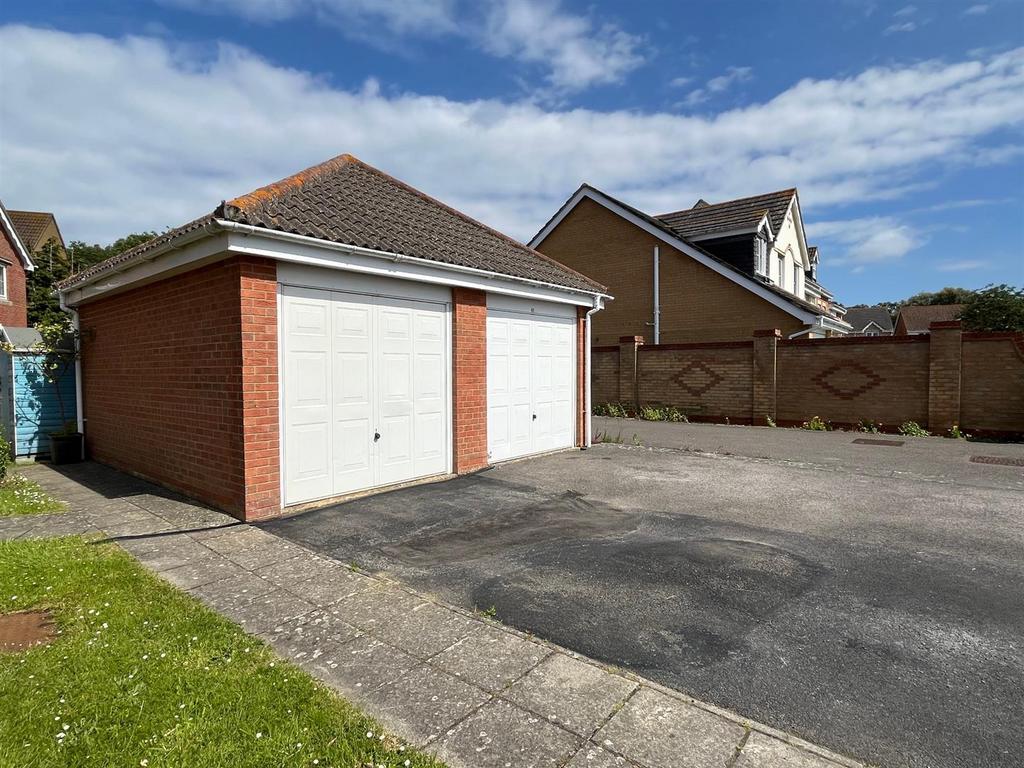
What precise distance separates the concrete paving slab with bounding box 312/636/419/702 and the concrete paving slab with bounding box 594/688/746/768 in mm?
1138

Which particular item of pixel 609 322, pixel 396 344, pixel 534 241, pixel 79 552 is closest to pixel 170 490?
pixel 79 552

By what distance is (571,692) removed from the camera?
9.07 ft

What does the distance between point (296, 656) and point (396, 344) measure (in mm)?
4521

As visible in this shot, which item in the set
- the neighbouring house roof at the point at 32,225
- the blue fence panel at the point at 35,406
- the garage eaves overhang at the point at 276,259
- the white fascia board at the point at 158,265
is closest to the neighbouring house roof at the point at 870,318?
the garage eaves overhang at the point at 276,259

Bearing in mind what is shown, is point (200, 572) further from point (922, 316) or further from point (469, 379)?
point (922, 316)

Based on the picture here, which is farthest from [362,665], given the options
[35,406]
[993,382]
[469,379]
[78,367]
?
[993,382]

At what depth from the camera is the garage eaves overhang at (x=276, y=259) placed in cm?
548

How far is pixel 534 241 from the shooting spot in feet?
80.8

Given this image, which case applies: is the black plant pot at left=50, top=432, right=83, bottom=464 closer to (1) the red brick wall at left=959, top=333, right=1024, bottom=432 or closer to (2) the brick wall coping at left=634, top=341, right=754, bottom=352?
(2) the brick wall coping at left=634, top=341, right=754, bottom=352

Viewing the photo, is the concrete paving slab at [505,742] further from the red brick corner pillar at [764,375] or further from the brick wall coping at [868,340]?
the red brick corner pillar at [764,375]

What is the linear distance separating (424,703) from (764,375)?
559 inches

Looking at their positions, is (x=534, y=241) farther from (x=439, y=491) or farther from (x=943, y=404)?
(x=439, y=491)

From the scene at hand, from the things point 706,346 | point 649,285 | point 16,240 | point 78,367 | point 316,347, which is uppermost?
point 16,240

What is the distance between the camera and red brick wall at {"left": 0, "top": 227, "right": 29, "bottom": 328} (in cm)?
2196
